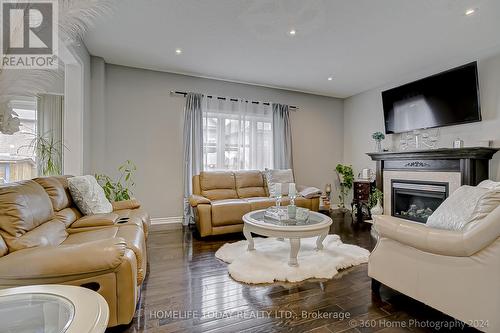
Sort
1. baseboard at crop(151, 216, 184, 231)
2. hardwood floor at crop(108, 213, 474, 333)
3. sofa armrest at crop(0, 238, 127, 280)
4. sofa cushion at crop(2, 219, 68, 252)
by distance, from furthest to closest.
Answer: baseboard at crop(151, 216, 184, 231) → hardwood floor at crop(108, 213, 474, 333) → sofa cushion at crop(2, 219, 68, 252) → sofa armrest at crop(0, 238, 127, 280)

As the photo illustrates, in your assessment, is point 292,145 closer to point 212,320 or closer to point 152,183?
point 152,183

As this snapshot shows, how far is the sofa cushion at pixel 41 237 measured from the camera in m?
1.39

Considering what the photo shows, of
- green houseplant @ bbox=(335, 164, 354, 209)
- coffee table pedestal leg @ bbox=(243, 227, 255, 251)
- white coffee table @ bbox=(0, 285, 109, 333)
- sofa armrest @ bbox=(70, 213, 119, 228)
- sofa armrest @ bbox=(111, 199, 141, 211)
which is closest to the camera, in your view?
white coffee table @ bbox=(0, 285, 109, 333)

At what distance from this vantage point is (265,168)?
16.0 feet

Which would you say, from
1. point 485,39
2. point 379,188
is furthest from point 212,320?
point 485,39

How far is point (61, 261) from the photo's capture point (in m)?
1.30

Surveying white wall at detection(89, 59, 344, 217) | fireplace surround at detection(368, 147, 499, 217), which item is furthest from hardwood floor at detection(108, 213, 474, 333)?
fireplace surround at detection(368, 147, 499, 217)

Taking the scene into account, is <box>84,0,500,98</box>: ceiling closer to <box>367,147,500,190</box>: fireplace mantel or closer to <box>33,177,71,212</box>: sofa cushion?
<box>367,147,500,190</box>: fireplace mantel

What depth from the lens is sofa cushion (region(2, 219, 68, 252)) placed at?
139 cm

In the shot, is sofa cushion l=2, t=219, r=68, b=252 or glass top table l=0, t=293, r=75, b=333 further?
sofa cushion l=2, t=219, r=68, b=252

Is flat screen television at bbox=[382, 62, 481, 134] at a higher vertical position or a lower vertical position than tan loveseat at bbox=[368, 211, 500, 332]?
higher

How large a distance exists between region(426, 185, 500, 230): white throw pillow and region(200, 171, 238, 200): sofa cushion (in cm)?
290

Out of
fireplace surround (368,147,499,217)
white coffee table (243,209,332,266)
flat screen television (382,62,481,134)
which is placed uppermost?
flat screen television (382,62,481,134)

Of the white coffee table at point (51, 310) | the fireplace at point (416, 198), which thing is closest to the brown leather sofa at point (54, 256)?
the white coffee table at point (51, 310)
